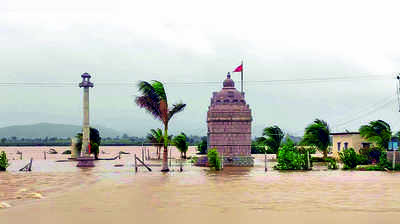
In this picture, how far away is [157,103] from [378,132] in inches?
892

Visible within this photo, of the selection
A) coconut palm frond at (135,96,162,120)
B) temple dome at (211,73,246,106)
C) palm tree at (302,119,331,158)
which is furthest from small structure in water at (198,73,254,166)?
palm tree at (302,119,331,158)

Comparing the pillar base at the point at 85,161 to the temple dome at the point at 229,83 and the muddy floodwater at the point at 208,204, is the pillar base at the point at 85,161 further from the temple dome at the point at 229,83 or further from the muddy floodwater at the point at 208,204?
the muddy floodwater at the point at 208,204

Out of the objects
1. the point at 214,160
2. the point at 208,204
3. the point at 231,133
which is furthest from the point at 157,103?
the point at 208,204

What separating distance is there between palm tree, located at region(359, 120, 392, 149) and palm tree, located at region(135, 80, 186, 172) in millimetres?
20137

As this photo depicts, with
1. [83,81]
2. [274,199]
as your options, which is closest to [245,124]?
[83,81]

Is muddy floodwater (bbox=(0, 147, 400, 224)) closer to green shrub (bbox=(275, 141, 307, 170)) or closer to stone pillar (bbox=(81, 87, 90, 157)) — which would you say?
green shrub (bbox=(275, 141, 307, 170))

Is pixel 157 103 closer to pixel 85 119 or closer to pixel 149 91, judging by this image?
pixel 149 91

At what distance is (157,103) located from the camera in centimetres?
3250

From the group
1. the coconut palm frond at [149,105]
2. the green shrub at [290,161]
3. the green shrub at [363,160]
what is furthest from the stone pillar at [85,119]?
the green shrub at [363,160]

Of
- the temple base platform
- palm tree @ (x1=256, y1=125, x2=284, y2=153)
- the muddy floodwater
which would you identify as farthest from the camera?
palm tree @ (x1=256, y1=125, x2=284, y2=153)

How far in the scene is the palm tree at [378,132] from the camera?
41.6 metres

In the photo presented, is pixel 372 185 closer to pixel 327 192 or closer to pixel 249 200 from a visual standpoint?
pixel 327 192

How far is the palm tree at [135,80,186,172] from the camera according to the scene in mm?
32062

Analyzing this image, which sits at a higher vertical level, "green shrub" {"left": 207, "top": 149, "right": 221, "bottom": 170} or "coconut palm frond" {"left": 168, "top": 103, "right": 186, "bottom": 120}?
"coconut palm frond" {"left": 168, "top": 103, "right": 186, "bottom": 120}
